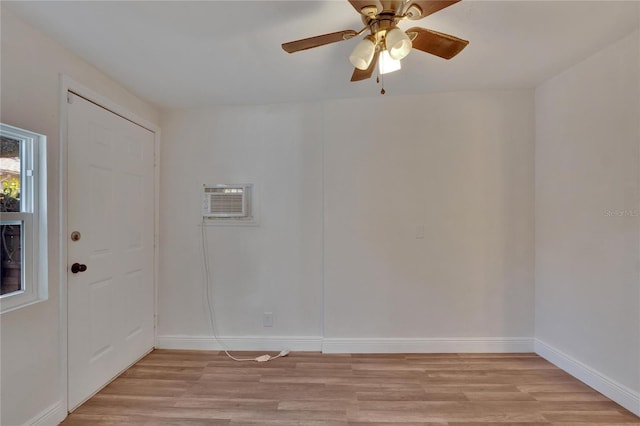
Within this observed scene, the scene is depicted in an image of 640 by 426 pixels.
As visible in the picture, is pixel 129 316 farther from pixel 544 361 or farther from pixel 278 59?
pixel 544 361

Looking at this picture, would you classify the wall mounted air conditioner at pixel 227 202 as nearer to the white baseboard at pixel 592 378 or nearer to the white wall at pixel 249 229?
the white wall at pixel 249 229

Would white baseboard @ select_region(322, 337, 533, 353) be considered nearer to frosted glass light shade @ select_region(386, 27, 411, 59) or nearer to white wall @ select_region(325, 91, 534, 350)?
white wall @ select_region(325, 91, 534, 350)

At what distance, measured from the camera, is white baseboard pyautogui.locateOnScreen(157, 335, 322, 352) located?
8.50 ft

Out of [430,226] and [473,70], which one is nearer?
[473,70]

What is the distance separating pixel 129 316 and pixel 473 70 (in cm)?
336

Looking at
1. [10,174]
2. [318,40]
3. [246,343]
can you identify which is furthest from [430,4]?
[246,343]

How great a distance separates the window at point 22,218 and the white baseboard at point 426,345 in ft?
6.85

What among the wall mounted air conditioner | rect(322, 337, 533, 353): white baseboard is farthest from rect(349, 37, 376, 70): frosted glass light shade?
rect(322, 337, 533, 353): white baseboard

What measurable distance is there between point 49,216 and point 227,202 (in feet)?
4.00

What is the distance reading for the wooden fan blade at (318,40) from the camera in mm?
1312

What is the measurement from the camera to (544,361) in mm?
2348

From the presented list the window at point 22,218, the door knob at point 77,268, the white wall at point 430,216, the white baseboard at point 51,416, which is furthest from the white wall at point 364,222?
the window at point 22,218

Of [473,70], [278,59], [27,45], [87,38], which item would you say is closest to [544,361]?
[473,70]

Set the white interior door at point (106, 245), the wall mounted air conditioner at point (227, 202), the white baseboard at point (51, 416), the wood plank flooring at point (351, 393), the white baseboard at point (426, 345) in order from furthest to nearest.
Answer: the wall mounted air conditioner at point (227, 202) → the white baseboard at point (426, 345) → the white interior door at point (106, 245) → the wood plank flooring at point (351, 393) → the white baseboard at point (51, 416)
